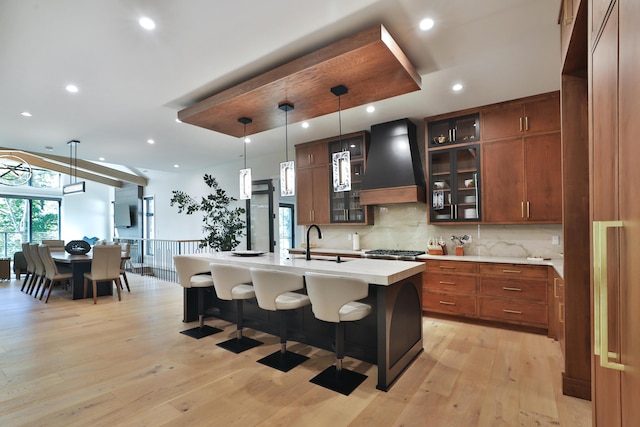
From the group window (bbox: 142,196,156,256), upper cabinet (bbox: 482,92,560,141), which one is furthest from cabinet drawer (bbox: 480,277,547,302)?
window (bbox: 142,196,156,256)

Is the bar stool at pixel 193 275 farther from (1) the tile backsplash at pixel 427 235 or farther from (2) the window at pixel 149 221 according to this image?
(2) the window at pixel 149 221

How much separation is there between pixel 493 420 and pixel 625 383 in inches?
55.7

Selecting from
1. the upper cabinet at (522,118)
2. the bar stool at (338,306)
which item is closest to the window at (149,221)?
the bar stool at (338,306)

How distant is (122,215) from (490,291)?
11.8 m

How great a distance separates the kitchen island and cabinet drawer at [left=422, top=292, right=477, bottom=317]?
1.19 meters

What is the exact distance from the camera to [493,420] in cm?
211

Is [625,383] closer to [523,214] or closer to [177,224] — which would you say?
[523,214]

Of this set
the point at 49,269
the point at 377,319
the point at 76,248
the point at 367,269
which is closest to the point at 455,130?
the point at 367,269

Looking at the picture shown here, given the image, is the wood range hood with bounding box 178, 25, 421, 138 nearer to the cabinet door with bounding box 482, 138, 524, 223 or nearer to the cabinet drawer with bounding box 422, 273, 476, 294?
the cabinet door with bounding box 482, 138, 524, 223

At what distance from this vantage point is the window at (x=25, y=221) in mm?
9906

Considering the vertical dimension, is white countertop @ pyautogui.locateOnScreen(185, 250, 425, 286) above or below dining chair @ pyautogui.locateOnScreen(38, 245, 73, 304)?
above

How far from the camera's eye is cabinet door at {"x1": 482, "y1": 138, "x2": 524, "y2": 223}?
4.02 metres

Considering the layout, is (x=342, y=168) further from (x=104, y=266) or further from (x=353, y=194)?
(x=104, y=266)

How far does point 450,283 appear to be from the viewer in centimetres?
420
